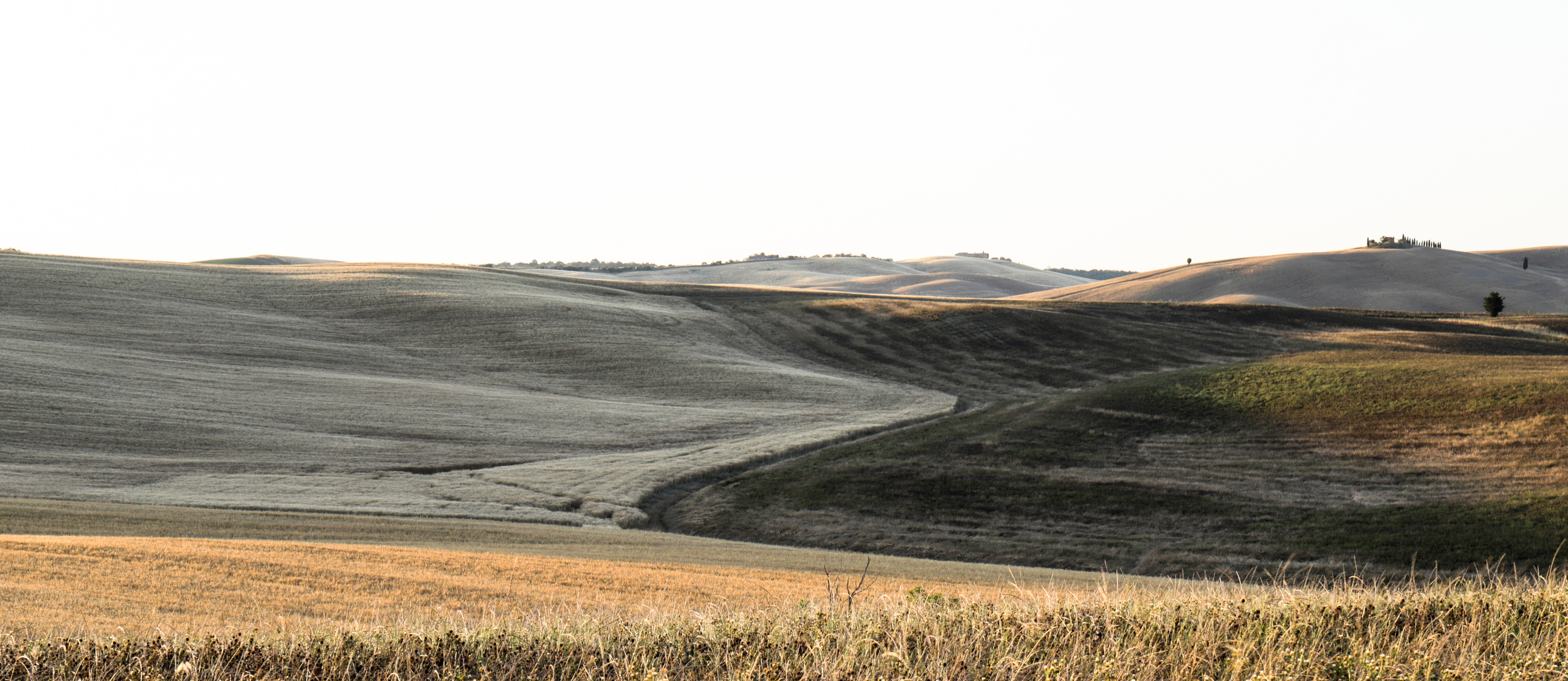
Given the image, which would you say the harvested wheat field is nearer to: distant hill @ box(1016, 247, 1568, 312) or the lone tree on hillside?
the lone tree on hillside

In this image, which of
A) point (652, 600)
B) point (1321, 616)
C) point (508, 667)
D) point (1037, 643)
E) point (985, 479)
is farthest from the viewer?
point (985, 479)

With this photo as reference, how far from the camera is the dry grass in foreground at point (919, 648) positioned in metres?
6.58

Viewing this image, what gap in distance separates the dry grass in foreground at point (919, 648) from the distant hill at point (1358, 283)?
295ft

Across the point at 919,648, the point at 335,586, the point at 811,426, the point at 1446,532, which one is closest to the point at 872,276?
the point at 811,426

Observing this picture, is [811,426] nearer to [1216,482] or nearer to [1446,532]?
[1216,482]

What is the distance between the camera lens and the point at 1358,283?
106 meters

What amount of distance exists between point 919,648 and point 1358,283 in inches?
4413

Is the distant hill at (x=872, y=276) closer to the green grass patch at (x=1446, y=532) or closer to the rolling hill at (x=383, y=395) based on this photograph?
the rolling hill at (x=383, y=395)

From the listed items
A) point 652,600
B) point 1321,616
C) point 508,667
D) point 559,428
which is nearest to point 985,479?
point 559,428

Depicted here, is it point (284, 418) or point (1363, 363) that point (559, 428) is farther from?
point (1363, 363)

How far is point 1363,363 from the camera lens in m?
40.9

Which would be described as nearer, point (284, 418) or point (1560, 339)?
point (284, 418)

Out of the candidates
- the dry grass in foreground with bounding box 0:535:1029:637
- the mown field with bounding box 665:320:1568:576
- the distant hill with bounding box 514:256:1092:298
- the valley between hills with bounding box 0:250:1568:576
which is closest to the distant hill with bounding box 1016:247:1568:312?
the distant hill with bounding box 514:256:1092:298

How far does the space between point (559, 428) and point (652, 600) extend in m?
24.6
